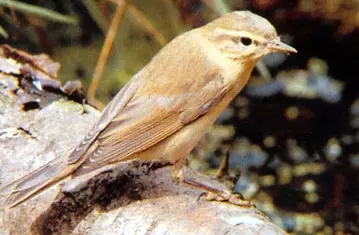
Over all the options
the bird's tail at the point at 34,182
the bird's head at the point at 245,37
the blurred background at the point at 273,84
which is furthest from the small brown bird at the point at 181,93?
the blurred background at the point at 273,84

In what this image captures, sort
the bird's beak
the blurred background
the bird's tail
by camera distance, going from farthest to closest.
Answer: the blurred background, the bird's beak, the bird's tail

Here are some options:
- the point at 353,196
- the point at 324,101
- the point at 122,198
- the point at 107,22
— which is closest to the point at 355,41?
the point at 324,101

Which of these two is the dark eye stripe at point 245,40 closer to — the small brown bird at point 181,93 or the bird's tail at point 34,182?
the small brown bird at point 181,93

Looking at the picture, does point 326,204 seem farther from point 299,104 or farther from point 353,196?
point 299,104

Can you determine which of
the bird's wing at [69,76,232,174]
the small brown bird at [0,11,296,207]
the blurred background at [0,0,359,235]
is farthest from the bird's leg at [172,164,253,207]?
the blurred background at [0,0,359,235]

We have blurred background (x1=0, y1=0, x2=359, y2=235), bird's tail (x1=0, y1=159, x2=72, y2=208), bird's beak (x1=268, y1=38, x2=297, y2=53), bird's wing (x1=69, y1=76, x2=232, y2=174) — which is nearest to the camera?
bird's tail (x1=0, y1=159, x2=72, y2=208)

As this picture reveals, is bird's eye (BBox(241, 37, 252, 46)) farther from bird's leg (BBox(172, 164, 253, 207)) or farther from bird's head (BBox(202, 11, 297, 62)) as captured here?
bird's leg (BBox(172, 164, 253, 207))
